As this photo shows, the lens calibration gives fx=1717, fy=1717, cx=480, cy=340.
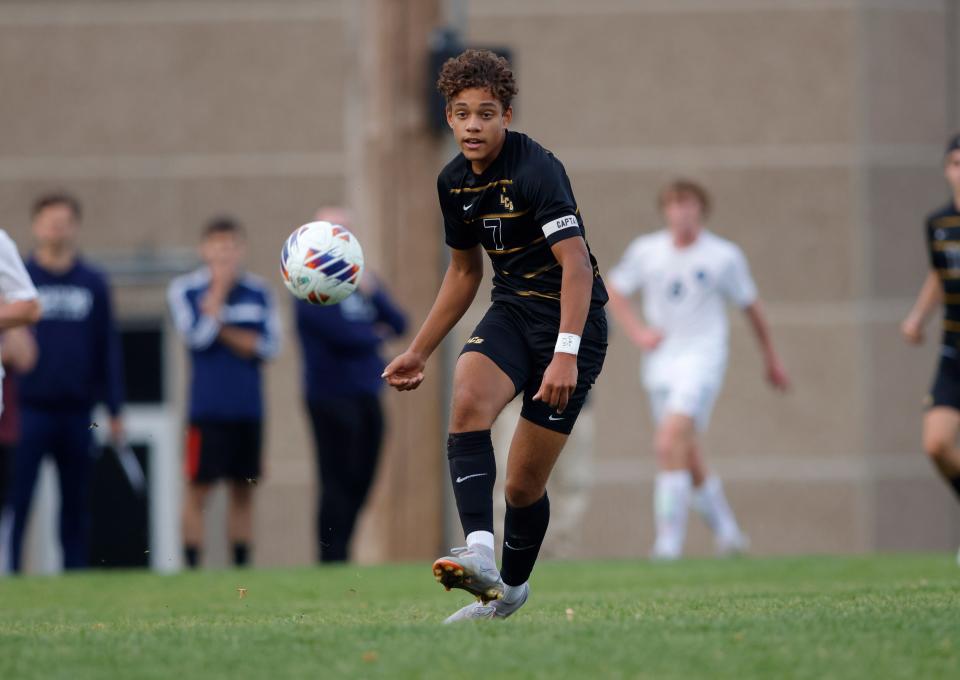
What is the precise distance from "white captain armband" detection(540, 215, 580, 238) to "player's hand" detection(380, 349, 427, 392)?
2.33ft

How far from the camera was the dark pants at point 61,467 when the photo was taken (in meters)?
11.1

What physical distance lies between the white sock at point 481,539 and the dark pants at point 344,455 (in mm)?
5769

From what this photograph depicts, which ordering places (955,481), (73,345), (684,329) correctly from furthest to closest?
(684,329)
(73,345)
(955,481)

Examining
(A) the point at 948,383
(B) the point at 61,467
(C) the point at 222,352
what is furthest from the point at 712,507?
(B) the point at 61,467

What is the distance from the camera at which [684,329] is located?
11.7 metres

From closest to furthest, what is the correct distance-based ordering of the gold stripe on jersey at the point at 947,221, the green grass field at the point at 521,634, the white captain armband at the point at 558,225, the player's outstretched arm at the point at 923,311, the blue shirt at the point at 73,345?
the green grass field at the point at 521,634, the white captain armband at the point at 558,225, the gold stripe on jersey at the point at 947,221, the player's outstretched arm at the point at 923,311, the blue shirt at the point at 73,345

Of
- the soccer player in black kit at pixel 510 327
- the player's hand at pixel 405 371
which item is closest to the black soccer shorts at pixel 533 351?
the soccer player in black kit at pixel 510 327

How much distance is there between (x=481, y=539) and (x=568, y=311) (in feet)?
2.71

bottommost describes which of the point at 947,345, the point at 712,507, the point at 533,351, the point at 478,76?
the point at 712,507

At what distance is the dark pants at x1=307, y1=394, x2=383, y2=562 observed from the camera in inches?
455

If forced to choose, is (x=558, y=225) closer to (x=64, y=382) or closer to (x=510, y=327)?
(x=510, y=327)

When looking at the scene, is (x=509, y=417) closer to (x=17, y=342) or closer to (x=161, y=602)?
(x=17, y=342)

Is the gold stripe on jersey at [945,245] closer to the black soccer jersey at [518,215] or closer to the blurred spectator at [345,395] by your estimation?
the black soccer jersey at [518,215]

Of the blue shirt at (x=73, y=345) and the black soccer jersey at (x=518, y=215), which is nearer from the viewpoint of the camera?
the black soccer jersey at (x=518, y=215)
